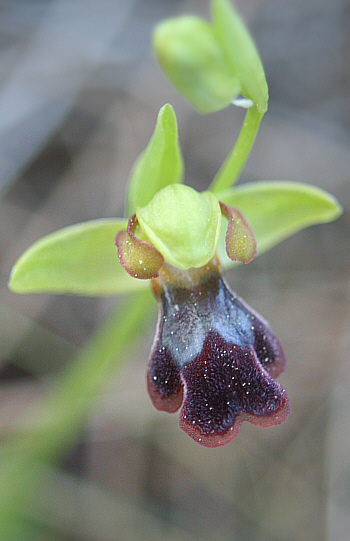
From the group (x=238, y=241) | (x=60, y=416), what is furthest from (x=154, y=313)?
(x=238, y=241)

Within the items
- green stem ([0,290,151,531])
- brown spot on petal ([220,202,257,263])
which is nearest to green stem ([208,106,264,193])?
brown spot on petal ([220,202,257,263])

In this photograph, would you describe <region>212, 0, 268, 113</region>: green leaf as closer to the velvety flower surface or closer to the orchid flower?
the orchid flower

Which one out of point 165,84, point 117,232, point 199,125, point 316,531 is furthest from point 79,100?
point 316,531

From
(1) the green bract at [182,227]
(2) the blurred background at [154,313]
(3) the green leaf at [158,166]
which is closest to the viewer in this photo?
(1) the green bract at [182,227]

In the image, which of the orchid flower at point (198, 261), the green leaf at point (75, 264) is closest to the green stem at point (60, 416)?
the green leaf at point (75, 264)

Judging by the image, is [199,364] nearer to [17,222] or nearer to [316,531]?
[316,531]

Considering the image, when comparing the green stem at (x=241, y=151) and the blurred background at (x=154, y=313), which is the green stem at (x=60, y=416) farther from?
the green stem at (x=241, y=151)
